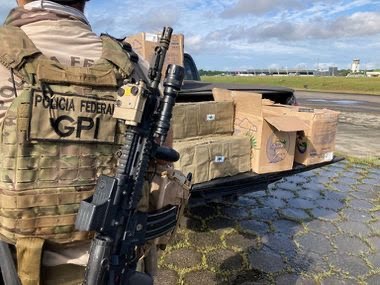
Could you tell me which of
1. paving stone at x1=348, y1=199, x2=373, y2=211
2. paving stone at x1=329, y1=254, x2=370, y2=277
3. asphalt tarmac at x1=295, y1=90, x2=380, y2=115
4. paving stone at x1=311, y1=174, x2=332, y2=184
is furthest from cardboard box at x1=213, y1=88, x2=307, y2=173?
asphalt tarmac at x1=295, y1=90, x2=380, y2=115

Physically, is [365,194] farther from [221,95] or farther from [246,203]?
[221,95]

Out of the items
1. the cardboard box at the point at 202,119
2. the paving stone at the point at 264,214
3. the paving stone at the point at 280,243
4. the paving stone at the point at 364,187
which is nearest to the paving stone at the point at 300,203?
the paving stone at the point at 264,214

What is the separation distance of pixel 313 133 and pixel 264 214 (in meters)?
1.12

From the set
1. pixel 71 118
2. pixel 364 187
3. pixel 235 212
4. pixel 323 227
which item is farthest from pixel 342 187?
pixel 71 118

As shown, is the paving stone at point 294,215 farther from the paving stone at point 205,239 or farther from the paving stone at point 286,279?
the paving stone at point 286,279

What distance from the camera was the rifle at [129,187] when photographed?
1319 mm

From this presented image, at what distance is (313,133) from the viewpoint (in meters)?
3.78

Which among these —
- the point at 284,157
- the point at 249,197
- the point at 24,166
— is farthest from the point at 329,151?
the point at 24,166

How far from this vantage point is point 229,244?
3.59 metres

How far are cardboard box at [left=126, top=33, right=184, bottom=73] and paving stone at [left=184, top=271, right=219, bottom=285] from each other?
1.92 metres

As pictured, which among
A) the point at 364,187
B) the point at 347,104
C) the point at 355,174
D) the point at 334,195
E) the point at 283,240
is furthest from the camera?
the point at 347,104

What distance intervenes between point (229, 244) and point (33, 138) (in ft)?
8.70

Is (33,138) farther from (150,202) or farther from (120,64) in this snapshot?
(150,202)

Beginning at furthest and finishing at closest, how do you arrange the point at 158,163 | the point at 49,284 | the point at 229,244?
the point at 229,244 → the point at 158,163 → the point at 49,284
